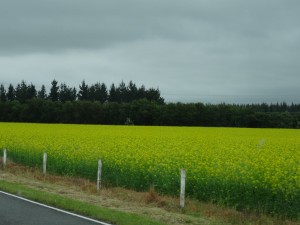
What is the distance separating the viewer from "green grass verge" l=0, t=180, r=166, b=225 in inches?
429

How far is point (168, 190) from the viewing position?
16.0m

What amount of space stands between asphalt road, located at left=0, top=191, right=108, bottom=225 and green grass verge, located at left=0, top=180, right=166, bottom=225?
43cm

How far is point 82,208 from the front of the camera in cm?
1234

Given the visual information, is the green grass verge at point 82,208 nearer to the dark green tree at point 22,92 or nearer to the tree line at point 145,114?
Answer: the tree line at point 145,114

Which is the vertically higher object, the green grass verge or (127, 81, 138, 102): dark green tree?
(127, 81, 138, 102): dark green tree

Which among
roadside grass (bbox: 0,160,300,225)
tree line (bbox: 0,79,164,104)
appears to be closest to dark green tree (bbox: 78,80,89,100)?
tree line (bbox: 0,79,164,104)

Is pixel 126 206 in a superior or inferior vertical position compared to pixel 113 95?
inferior

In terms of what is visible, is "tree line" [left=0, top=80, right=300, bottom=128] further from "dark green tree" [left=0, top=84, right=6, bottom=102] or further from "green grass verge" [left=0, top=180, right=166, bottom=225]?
"green grass verge" [left=0, top=180, right=166, bottom=225]

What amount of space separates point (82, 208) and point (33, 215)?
5.37 ft

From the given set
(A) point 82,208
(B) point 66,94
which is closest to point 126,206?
(A) point 82,208

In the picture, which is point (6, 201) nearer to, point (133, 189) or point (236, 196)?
point (133, 189)

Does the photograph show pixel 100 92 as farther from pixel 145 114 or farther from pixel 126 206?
pixel 126 206

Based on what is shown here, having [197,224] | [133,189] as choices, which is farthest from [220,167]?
[197,224]

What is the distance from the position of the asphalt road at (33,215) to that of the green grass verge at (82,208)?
43cm
